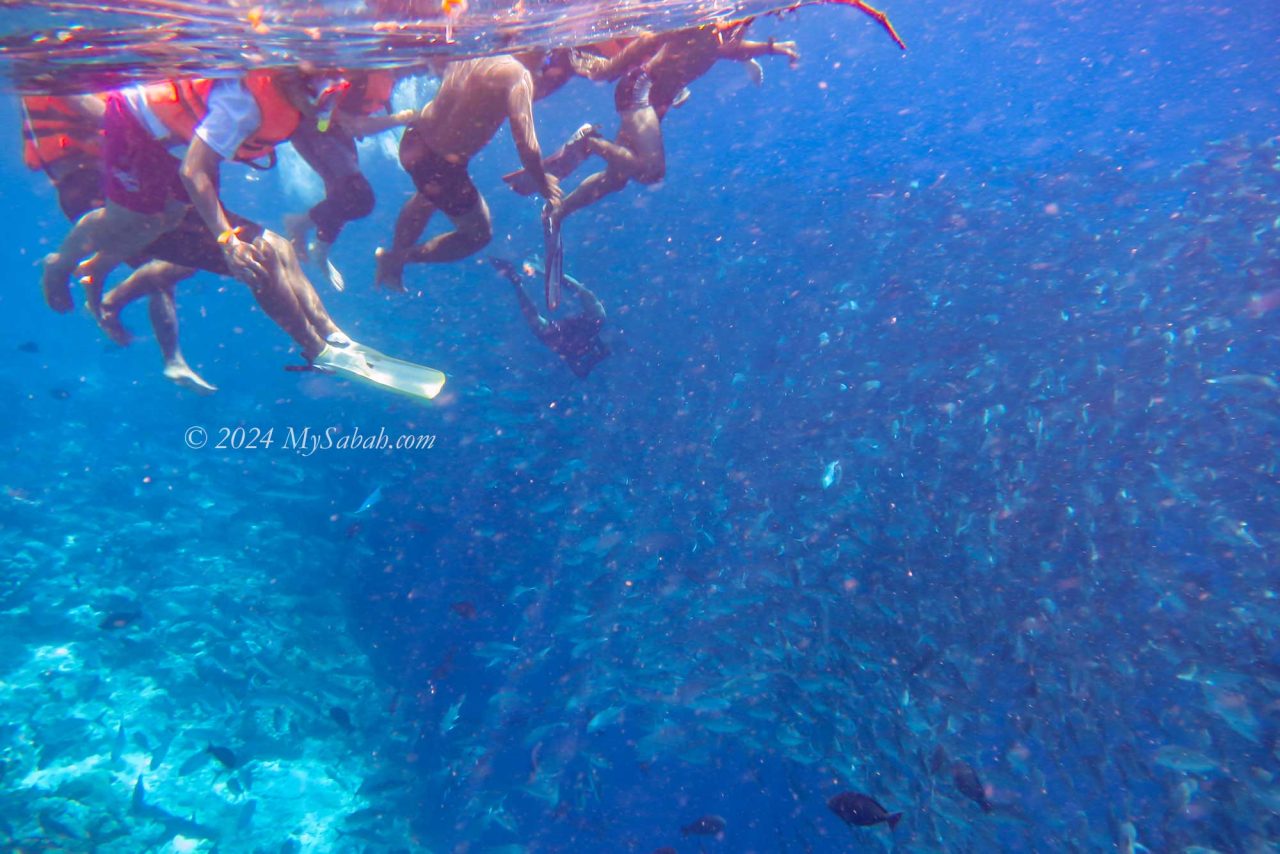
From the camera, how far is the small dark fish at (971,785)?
19.9 feet

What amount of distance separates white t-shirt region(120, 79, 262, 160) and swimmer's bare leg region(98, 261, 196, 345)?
110 inches

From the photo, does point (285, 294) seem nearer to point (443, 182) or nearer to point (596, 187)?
point (443, 182)

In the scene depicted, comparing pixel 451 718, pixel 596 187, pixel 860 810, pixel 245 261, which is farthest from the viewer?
pixel 451 718

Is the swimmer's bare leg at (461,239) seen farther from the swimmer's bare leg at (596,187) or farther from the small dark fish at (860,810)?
the small dark fish at (860,810)

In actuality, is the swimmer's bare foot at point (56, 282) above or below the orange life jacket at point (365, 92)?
below

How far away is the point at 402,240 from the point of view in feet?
21.3

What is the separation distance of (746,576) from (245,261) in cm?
722

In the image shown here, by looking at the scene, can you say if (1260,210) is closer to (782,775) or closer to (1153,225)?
(1153,225)

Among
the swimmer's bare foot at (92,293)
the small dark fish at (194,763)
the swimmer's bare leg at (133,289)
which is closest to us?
the swimmer's bare foot at (92,293)

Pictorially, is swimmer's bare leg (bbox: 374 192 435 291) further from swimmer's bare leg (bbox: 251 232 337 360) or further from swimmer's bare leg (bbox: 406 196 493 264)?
swimmer's bare leg (bbox: 251 232 337 360)

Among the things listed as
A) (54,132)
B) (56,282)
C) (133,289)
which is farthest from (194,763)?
(54,132)

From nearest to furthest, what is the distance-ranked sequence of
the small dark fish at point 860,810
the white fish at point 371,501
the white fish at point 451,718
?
the small dark fish at point 860,810
the white fish at point 451,718
the white fish at point 371,501

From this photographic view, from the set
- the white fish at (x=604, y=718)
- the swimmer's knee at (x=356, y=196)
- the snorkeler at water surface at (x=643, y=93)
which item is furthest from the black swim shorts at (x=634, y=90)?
the white fish at (x=604, y=718)

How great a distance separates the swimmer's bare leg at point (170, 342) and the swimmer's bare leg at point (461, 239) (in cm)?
285
